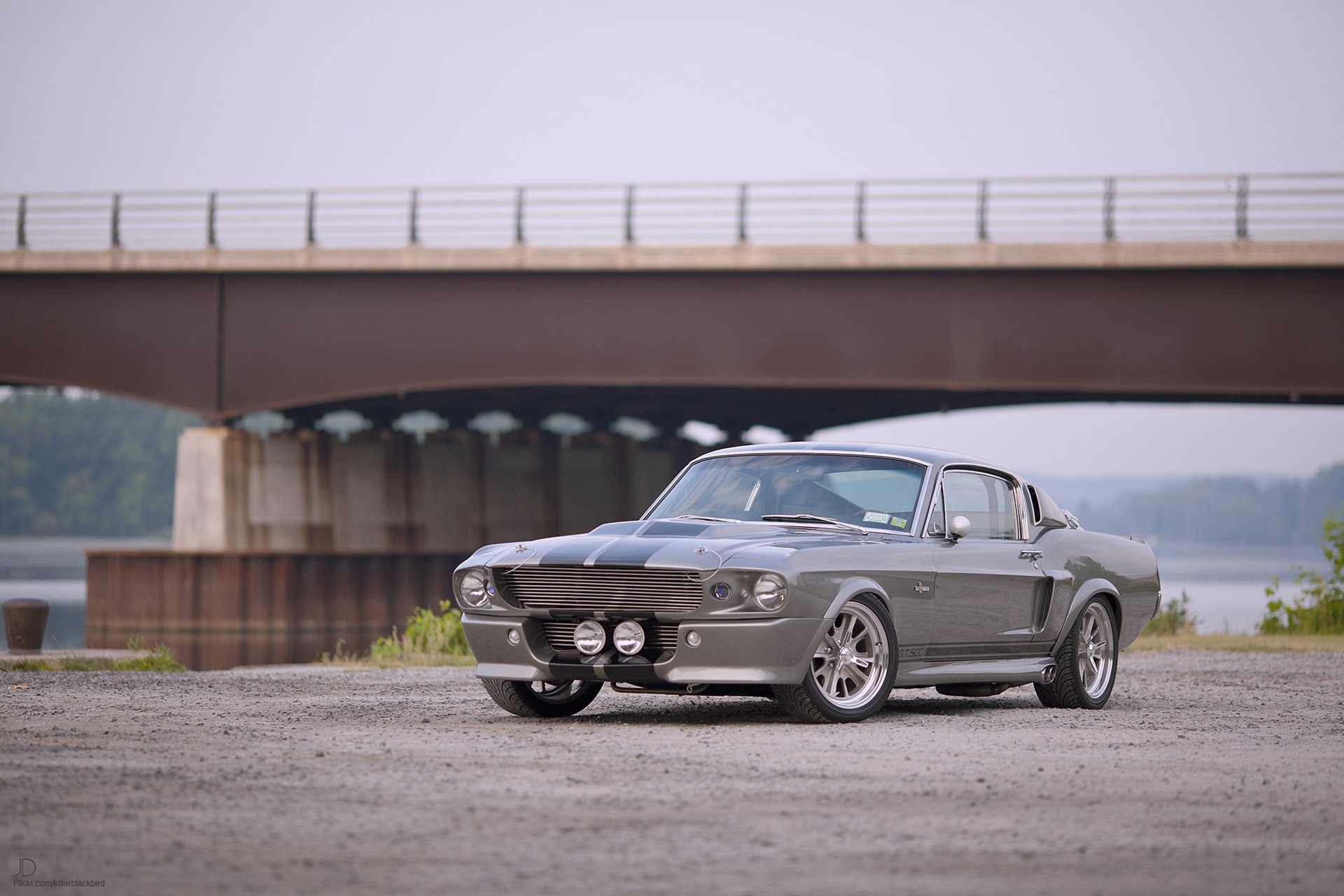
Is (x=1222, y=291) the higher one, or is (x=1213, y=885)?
(x=1222, y=291)

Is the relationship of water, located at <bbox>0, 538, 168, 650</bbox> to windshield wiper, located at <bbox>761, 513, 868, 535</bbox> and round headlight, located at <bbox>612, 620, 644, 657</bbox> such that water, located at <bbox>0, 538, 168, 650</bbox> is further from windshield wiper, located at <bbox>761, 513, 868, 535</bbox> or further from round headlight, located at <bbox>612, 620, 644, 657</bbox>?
round headlight, located at <bbox>612, 620, 644, 657</bbox>

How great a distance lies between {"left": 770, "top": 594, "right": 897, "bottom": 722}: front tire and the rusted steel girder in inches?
790

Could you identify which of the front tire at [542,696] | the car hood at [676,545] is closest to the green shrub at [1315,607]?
the car hood at [676,545]

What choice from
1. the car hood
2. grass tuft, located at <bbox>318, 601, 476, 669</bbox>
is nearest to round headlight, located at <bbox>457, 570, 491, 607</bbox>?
the car hood

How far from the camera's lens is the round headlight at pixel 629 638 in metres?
8.00

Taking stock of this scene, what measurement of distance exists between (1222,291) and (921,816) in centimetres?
2377

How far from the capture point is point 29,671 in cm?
1273

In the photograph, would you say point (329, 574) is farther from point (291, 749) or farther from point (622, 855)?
point (622, 855)

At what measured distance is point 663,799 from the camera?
18.9 ft

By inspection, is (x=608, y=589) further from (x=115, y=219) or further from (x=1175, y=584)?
(x=1175, y=584)

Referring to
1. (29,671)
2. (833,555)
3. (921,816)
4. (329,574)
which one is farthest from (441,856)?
(329,574)

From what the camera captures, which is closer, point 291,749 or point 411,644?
point 291,749

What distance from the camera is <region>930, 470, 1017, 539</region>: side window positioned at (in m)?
9.59

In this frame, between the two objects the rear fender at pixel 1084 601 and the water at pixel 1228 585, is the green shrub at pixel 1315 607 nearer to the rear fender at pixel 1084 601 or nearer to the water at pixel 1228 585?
the water at pixel 1228 585
